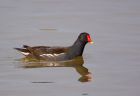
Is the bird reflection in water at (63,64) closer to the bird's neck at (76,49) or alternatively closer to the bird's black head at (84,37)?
the bird's neck at (76,49)

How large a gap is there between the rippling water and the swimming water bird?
0.39 metres

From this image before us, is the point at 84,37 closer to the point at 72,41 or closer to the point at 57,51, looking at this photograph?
the point at 57,51

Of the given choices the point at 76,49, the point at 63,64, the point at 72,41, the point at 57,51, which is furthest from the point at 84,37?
the point at 72,41

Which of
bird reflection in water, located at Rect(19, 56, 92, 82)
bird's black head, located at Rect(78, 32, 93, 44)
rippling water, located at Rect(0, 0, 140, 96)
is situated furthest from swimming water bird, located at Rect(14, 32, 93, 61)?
rippling water, located at Rect(0, 0, 140, 96)

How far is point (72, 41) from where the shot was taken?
22.5 m

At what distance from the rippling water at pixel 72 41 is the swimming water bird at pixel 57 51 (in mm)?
388

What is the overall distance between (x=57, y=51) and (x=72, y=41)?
1749 millimetres

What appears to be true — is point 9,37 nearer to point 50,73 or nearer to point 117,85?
point 50,73

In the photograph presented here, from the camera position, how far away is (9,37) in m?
22.5

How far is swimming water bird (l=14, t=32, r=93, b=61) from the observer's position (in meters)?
20.8

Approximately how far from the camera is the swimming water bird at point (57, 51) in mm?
20812

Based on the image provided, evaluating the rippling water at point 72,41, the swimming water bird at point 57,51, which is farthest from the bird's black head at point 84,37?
the rippling water at point 72,41

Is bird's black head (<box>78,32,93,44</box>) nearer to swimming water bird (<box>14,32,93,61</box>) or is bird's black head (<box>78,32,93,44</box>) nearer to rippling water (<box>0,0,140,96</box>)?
swimming water bird (<box>14,32,93,61</box>)

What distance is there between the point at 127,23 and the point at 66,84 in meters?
7.30
